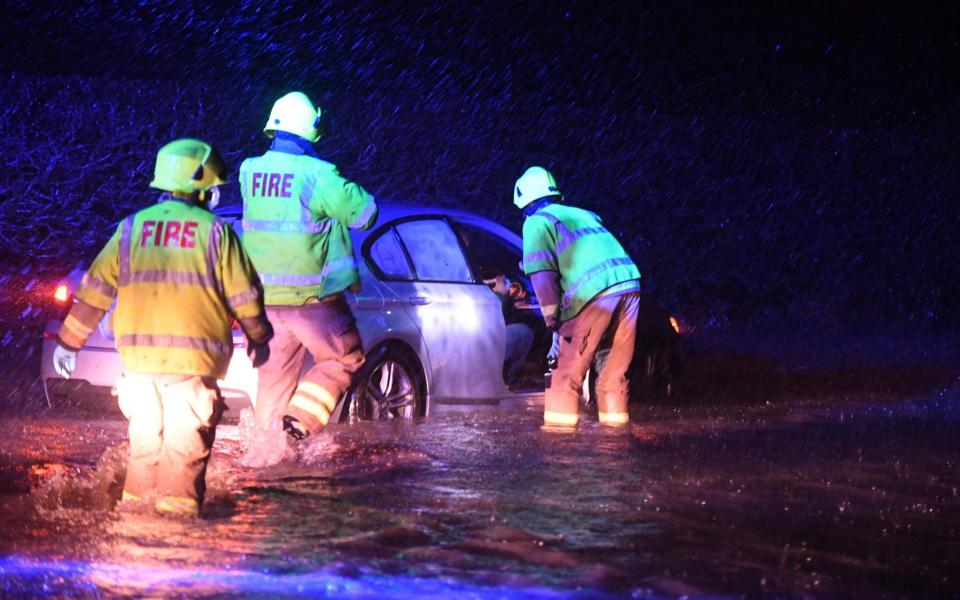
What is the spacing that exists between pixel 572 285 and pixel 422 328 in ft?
3.63

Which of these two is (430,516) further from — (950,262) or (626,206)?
(950,262)

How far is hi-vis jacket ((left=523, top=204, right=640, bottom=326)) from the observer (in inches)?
355

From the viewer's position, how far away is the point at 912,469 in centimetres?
763

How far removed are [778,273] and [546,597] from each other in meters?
26.1

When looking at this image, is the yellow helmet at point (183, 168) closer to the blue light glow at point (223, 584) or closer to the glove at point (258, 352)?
the glove at point (258, 352)

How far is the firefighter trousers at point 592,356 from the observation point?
9.16 metres

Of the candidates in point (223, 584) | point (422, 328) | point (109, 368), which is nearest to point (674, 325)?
point (422, 328)

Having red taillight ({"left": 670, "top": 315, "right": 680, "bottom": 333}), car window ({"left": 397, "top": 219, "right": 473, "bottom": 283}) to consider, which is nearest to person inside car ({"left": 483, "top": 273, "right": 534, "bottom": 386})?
car window ({"left": 397, "top": 219, "right": 473, "bottom": 283})

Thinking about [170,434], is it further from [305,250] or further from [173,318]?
[305,250]

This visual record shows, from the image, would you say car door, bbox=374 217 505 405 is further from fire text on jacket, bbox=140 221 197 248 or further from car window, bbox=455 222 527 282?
fire text on jacket, bbox=140 221 197 248

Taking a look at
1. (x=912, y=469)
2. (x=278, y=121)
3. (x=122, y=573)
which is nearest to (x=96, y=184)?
(x=278, y=121)

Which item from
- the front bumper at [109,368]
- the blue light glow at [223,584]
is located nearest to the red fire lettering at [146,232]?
the blue light glow at [223,584]

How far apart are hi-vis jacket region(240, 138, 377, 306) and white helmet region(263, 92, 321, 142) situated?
0.28 feet

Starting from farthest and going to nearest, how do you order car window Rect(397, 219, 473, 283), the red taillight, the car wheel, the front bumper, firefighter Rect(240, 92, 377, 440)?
the red taillight < car window Rect(397, 219, 473, 283) < the car wheel < the front bumper < firefighter Rect(240, 92, 377, 440)
